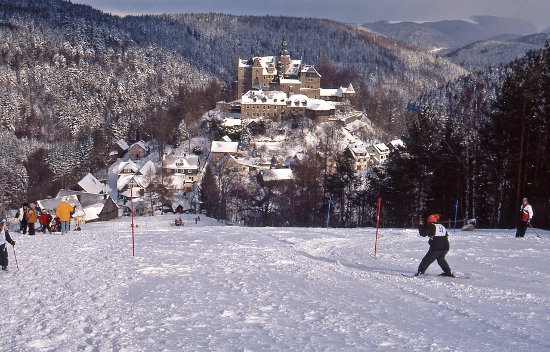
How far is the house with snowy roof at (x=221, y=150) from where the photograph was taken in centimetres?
7694

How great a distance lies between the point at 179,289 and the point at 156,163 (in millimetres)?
72671

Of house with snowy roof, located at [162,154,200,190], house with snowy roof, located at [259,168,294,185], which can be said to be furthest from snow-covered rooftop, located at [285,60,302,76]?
house with snowy roof, located at [259,168,294,185]

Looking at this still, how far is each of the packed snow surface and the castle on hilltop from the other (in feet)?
247

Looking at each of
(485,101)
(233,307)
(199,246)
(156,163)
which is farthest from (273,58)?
(233,307)

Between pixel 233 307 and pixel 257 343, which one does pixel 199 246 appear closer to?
pixel 233 307

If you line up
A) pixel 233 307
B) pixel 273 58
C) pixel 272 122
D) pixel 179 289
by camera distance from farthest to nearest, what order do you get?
pixel 273 58, pixel 272 122, pixel 179 289, pixel 233 307

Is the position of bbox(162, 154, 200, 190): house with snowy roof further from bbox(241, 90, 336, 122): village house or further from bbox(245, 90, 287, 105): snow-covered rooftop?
bbox(245, 90, 287, 105): snow-covered rooftop

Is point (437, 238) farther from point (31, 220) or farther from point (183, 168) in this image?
point (183, 168)

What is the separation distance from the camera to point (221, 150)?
7738cm

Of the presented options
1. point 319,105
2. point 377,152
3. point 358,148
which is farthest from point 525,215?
point 319,105

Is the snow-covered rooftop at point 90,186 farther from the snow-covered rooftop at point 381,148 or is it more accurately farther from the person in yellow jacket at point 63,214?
the snow-covered rooftop at point 381,148

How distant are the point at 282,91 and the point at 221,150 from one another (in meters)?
28.3

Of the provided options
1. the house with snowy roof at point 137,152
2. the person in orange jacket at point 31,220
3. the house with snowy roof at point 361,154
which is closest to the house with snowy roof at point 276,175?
the house with snowy roof at point 361,154

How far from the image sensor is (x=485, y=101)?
3362 centimetres
